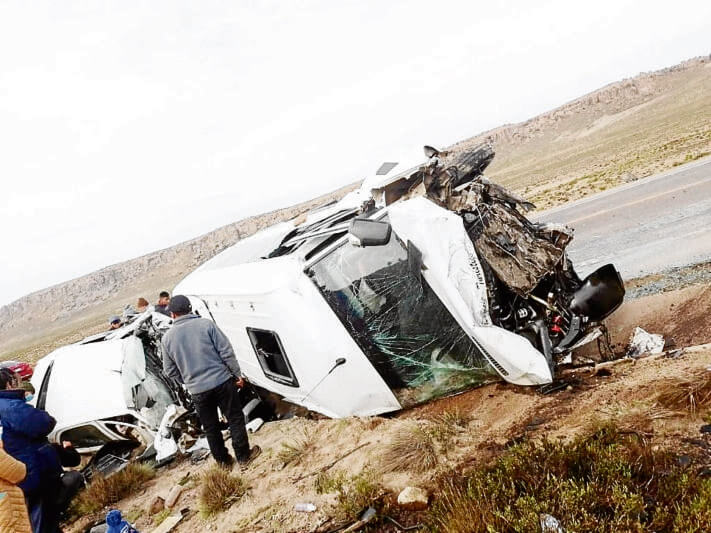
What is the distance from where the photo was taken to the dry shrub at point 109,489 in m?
4.26

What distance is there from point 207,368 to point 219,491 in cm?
97

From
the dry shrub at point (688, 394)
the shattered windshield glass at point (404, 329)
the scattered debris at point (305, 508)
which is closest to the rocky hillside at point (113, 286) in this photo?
the shattered windshield glass at point (404, 329)

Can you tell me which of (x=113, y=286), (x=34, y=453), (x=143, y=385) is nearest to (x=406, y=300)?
(x=34, y=453)

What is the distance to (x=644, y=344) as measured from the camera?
414cm

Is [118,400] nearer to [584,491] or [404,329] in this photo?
[404,329]

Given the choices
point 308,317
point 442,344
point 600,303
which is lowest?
point 600,303

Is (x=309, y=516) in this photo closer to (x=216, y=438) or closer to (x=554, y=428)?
(x=216, y=438)

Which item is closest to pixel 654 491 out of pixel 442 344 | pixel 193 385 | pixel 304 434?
pixel 442 344

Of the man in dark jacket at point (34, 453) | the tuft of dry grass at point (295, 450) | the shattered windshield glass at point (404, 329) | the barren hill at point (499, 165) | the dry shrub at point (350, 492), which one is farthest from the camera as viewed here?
the barren hill at point (499, 165)

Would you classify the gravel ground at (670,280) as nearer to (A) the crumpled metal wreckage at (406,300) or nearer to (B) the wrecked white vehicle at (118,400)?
(A) the crumpled metal wreckage at (406,300)

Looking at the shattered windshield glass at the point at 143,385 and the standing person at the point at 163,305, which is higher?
the standing person at the point at 163,305

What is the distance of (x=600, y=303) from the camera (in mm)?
4059

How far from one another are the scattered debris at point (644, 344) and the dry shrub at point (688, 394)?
4.35 feet

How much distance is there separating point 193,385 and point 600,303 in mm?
3771
